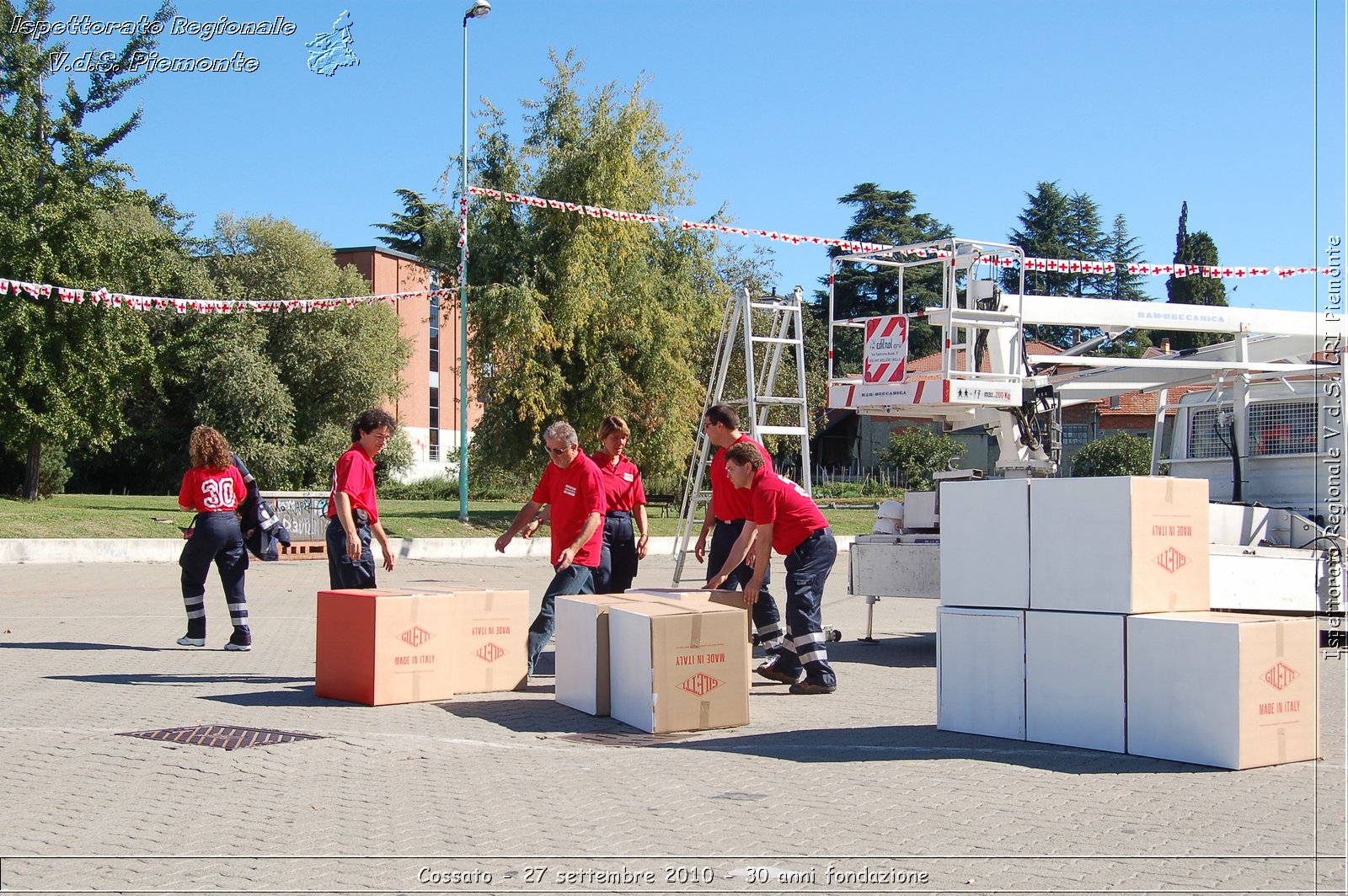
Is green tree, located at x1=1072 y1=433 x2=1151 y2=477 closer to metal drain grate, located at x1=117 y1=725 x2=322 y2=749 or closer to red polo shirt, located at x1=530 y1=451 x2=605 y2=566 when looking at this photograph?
red polo shirt, located at x1=530 y1=451 x2=605 y2=566

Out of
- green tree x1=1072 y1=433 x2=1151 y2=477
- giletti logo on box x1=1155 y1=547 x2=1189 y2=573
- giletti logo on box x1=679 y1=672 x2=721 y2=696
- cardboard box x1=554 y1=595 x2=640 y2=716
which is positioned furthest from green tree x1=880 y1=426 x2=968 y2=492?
giletti logo on box x1=1155 y1=547 x2=1189 y2=573

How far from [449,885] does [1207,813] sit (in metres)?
3.25

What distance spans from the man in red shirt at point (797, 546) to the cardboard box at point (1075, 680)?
1.90 m

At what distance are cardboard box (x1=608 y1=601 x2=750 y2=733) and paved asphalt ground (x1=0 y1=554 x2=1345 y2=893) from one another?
0.53 feet

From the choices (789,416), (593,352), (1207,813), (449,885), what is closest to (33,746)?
(449,885)

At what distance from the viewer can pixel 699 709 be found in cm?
746

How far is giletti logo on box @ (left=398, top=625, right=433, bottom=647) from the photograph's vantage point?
822 cm

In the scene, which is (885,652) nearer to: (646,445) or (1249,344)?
(1249,344)

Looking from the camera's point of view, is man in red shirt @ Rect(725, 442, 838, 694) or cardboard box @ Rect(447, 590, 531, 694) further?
man in red shirt @ Rect(725, 442, 838, 694)

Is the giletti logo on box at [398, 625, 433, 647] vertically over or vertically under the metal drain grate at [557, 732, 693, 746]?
over

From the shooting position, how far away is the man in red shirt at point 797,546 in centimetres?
870

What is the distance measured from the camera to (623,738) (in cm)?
727

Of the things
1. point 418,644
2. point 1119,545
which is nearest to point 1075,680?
point 1119,545

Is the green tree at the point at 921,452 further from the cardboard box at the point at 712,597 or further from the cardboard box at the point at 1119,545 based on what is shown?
Result: the cardboard box at the point at 1119,545
